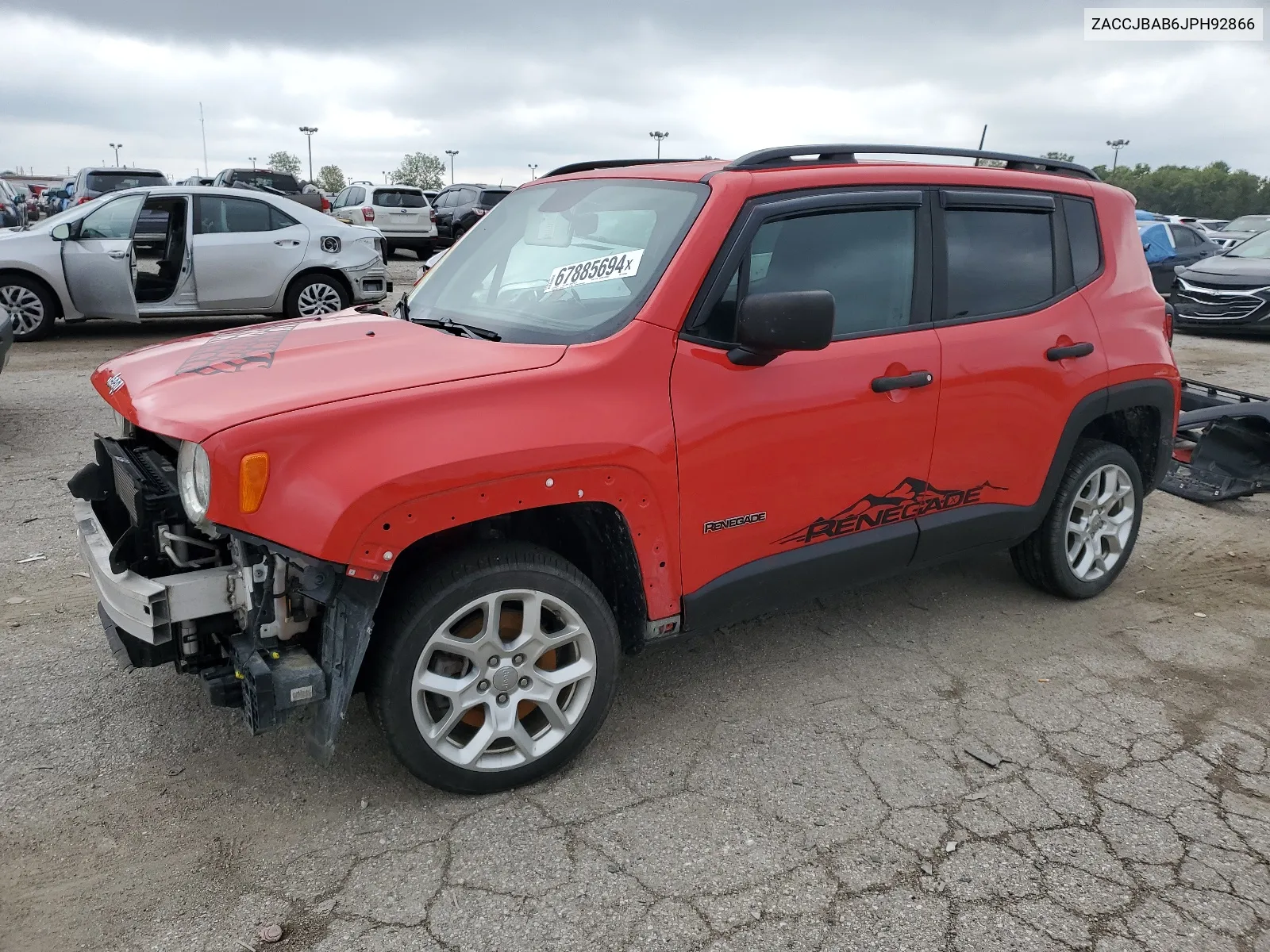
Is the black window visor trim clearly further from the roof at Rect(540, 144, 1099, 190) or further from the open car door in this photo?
the open car door

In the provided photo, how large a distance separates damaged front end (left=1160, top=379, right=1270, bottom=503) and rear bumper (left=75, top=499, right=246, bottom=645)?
554cm

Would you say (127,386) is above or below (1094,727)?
above

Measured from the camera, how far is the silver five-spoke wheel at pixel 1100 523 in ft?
14.4

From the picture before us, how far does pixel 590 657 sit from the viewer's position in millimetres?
2977

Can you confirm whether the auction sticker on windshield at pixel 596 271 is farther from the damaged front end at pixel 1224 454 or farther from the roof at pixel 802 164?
the damaged front end at pixel 1224 454

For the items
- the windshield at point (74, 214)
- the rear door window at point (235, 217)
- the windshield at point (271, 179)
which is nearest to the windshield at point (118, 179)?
the windshield at point (271, 179)

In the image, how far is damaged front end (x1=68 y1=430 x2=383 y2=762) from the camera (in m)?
2.56

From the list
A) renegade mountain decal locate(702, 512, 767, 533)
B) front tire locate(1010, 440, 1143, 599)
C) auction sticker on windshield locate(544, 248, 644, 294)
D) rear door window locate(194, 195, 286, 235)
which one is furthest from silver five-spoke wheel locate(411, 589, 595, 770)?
rear door window locate(194, 195, 286, 235)

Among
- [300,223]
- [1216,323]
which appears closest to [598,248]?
[300,223]

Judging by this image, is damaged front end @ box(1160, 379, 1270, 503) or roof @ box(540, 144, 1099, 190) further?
damaged front end @ box(1160, 379, 1270, 503)

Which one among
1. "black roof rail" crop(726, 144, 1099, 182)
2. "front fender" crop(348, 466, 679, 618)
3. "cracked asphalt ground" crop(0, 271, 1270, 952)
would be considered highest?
"black roof rail" crop(726, 144, 1099, 182)

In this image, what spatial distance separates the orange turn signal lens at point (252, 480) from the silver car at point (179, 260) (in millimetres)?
8521

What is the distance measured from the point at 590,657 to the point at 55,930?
155 cm

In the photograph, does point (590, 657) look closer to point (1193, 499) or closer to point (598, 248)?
point (598, 248)
